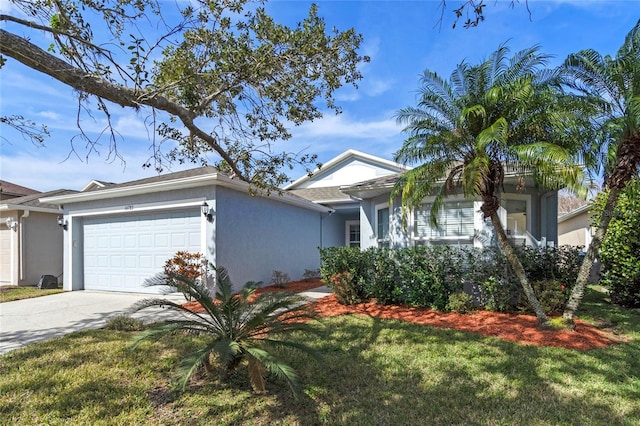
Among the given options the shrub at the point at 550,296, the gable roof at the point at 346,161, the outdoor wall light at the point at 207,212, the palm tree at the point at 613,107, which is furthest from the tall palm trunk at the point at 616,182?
the gable roof at the point at 346,161

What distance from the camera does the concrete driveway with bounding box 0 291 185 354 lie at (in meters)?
6.65

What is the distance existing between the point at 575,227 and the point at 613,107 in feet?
65.7

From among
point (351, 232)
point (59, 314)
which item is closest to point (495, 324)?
point (59, 314)

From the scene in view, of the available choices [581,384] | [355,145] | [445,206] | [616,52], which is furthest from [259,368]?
[355,145]

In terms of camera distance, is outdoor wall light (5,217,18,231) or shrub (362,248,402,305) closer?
shrub (362,248,402,305)

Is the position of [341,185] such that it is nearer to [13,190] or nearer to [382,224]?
[382,224]

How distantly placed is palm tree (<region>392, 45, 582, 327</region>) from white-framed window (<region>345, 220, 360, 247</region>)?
11008mm

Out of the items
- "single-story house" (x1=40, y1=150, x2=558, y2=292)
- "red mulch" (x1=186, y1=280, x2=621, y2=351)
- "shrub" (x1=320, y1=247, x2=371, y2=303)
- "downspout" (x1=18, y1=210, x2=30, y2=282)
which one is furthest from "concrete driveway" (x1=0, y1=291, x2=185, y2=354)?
"downspout" (x1=18, y1=210, x2=30, y2=282)

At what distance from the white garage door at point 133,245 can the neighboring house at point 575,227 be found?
2097 centimetres

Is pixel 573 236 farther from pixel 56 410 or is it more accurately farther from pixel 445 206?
pixel 56 410

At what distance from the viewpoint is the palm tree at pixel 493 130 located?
19.1 feet

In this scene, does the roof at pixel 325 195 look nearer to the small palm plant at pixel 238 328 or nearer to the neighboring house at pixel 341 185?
the neighboring house at pixel 341 185

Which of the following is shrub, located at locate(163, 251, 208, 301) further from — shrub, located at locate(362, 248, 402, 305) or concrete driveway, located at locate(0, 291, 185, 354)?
shrub, located at locate(362, 248, 402, 305)

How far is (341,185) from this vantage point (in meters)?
18.4
